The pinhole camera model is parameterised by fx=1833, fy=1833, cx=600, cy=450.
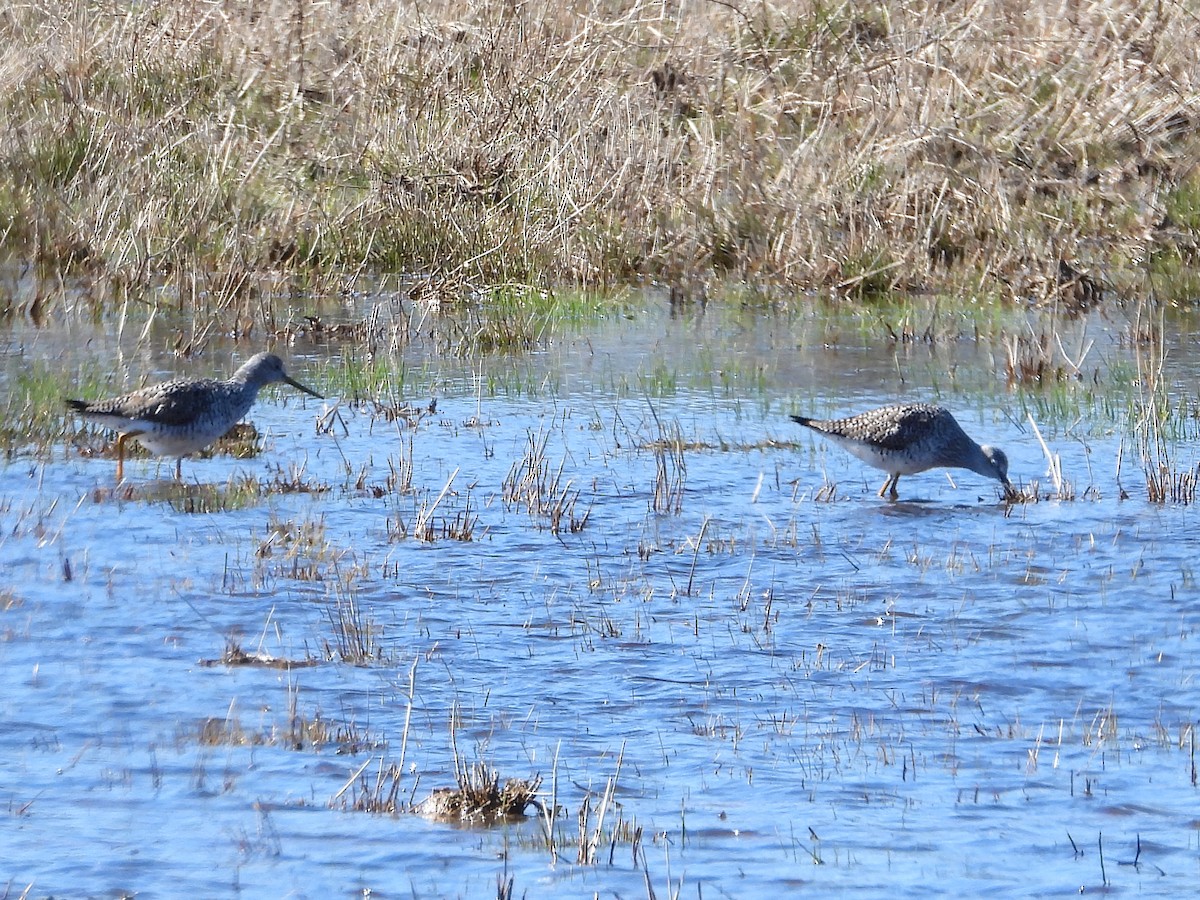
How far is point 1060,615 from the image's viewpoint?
274 inches

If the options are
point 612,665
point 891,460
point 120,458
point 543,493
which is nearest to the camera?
point 612,665

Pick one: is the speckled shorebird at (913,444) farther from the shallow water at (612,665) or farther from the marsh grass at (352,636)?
the marsh grass at (352,636)

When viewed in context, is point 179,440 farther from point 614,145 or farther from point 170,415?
point 614,145

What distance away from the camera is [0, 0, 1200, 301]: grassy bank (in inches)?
556

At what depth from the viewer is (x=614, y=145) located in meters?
14.7

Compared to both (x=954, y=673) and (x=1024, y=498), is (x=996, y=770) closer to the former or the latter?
(x=954, y=673)

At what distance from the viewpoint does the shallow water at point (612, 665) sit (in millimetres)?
4707

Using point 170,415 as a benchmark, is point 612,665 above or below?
below

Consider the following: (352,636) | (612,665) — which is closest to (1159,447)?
(612,665)

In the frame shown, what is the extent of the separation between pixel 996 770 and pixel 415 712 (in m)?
1.80

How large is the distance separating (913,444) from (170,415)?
3718mm

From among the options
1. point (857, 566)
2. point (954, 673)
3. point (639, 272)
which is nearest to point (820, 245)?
point (639, 272)

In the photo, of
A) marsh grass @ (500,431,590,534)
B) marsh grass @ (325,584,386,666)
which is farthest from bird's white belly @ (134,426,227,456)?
marsh grass @ (325,584,386,666)

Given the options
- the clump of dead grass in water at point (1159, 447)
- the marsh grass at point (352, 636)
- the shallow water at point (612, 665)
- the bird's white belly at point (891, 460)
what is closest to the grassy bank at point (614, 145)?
the clump of dead grass in water at point (1159, 447)
